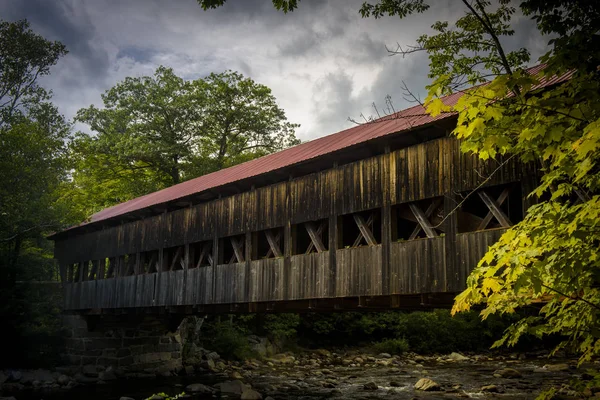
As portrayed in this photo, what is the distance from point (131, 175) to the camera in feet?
86.3

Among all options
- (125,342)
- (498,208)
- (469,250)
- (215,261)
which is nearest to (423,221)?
(469,250)

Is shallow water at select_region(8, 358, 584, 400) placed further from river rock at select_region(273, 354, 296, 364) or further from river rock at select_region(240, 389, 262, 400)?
river rock at select_region(273, 354, 296, 364)

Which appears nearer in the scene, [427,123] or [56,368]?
[427,123]

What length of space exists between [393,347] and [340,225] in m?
14.5

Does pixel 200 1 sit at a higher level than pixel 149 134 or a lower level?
lower

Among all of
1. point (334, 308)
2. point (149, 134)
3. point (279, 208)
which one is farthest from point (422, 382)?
point (149, 134)

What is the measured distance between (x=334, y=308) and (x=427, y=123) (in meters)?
4.23

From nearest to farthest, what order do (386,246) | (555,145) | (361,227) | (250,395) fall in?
(555,145) < (386,246) < (361,227) < (250,395)

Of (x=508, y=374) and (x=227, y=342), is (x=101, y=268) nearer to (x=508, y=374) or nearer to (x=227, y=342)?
(x=227, y=342)

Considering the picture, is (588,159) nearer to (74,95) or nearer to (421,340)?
(421,340)

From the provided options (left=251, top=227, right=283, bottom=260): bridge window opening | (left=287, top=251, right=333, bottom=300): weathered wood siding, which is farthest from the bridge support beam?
(left=287, top=251, right=333, bottom=300): weathered wood siding

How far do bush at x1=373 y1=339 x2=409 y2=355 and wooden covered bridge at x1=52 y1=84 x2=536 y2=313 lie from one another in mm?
10021

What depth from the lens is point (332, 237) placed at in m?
10.7

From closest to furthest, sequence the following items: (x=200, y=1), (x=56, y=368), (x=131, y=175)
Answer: (x=200, y=1), (x=56, y=368), (x=131, y=175)
